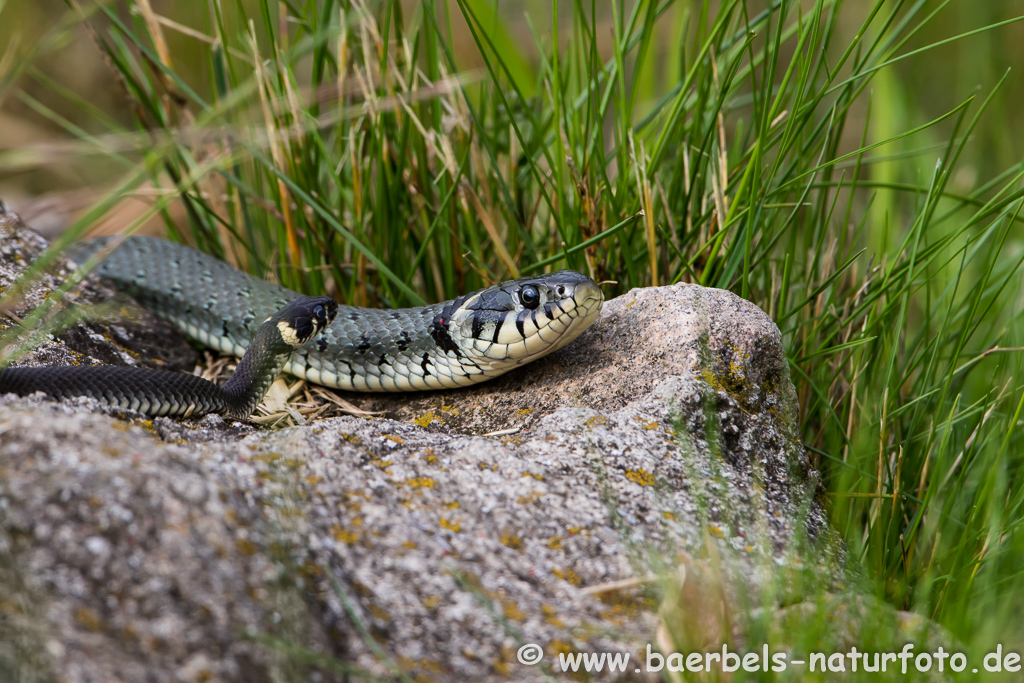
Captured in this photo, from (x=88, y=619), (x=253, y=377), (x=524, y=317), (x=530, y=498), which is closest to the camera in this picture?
(x=88, y=619)

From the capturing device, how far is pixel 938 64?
322 inches

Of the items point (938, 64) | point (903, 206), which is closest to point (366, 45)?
point (903, 206)

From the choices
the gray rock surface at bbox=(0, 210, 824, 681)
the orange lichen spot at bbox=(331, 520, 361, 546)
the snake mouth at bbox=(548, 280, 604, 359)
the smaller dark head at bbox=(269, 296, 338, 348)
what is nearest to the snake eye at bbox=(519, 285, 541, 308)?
the snake mouth at bbox=(548, 280, 604, 359)

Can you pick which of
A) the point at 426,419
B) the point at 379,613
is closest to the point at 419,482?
the point at 379,613

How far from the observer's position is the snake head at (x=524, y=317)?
2744 mm

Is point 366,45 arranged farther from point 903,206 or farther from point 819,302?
point 903,206

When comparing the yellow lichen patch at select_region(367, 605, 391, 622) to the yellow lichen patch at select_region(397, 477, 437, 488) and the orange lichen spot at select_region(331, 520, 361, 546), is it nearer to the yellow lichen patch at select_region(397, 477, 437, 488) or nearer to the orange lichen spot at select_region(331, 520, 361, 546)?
the orange lichen spot at select_region(331, 520, 361, 546)

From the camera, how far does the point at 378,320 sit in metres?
3.38

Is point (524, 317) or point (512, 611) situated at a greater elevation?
point (524, 317)

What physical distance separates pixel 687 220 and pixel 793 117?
71 centimetres

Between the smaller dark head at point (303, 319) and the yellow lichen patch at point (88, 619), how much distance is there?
1.64 metres

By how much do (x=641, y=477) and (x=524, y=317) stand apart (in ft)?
2.92

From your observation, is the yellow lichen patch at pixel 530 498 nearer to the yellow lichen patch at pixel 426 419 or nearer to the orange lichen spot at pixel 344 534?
the orange lichen spot at pixel 344 534

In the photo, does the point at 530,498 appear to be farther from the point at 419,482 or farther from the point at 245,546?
the point at 245,546
